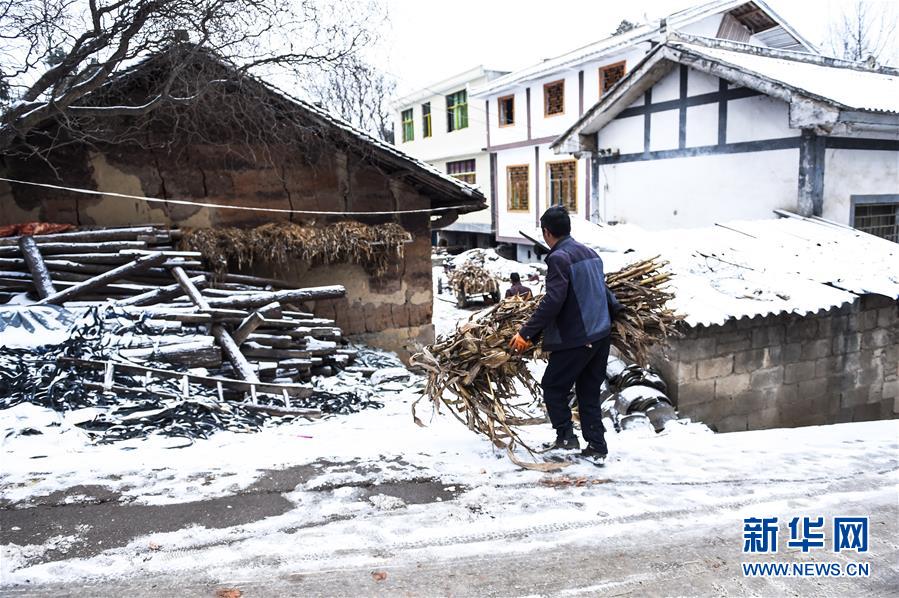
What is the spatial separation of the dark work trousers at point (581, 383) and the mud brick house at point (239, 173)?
6.15m

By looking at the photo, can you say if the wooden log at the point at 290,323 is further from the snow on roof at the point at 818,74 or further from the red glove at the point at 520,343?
the snow on roof at the point at 818,74

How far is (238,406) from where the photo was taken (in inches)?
232

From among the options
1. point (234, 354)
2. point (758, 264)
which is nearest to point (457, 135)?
point (758, 264)

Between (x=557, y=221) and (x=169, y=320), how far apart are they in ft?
15.6

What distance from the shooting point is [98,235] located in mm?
8055

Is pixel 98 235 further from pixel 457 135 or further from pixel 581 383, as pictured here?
pixel 457 135

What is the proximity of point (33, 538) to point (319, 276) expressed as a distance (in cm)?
678

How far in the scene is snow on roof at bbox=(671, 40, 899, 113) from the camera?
32.3 ft

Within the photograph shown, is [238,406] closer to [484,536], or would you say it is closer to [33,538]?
[33,538]

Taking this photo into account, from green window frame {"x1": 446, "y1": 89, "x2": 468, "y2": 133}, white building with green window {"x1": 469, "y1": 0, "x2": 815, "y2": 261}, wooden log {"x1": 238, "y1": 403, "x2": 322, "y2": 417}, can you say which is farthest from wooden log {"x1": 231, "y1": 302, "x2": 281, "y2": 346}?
green window frame {"x1": 446, "y1": 89, "x2": 468, "y2": 133}

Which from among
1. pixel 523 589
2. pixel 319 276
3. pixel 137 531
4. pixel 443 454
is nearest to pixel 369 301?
pixel 319 276

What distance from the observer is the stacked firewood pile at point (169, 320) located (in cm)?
586

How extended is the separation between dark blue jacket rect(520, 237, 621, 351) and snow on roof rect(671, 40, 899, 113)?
746cm

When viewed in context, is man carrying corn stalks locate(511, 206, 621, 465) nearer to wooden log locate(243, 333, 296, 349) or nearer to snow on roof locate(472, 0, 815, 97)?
wooden log locate(243, 333, 296, 349)
